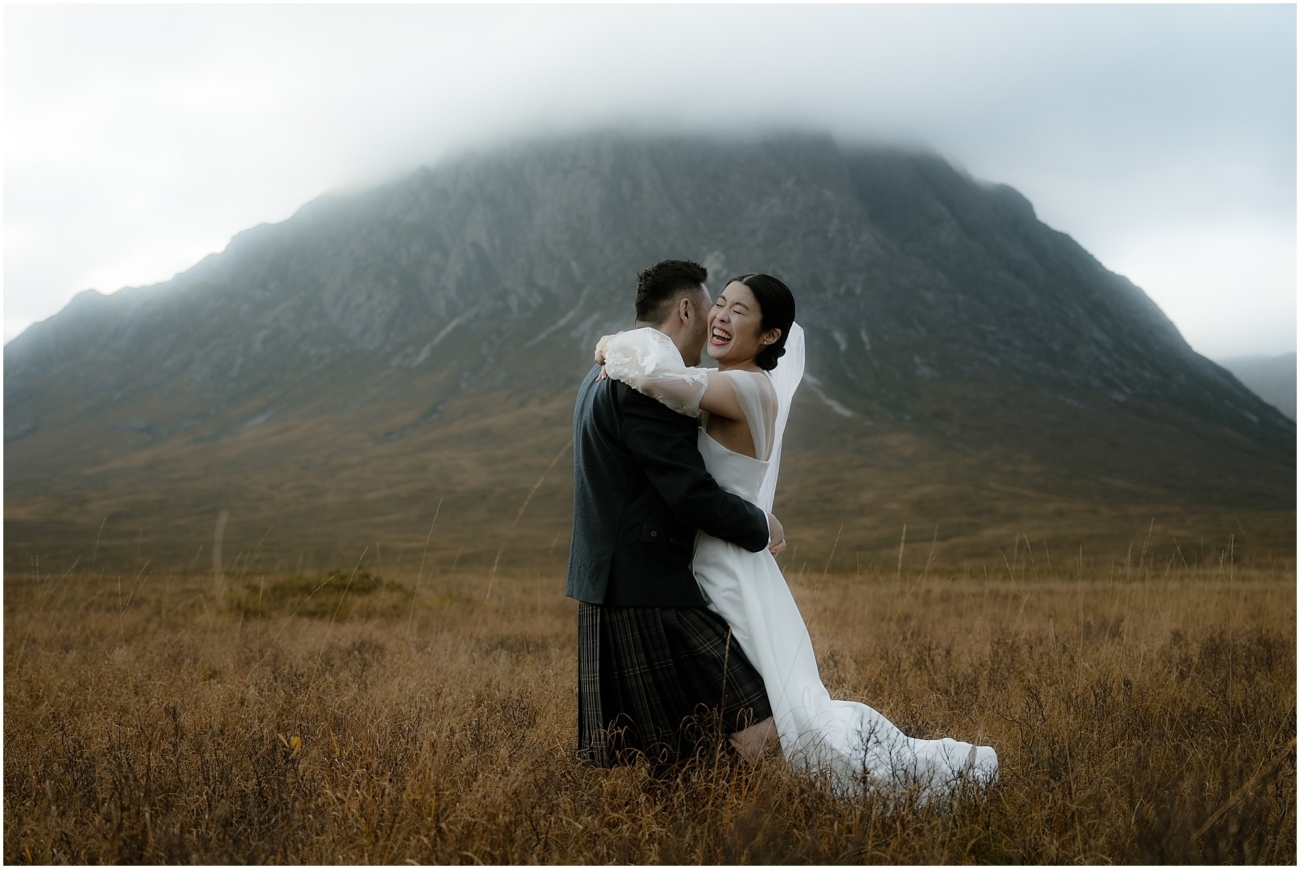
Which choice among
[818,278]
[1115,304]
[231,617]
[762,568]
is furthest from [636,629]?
[1115,304]

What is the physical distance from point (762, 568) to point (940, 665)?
3.37m

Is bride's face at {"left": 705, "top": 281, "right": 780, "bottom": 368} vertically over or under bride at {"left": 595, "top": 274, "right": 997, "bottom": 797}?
over

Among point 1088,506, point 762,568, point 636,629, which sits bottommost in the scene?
point 1088,506

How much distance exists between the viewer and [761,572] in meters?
3.48

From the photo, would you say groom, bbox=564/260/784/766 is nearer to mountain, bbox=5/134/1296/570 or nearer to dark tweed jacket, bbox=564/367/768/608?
dark tweed jacket, bbox=564/367/768/608

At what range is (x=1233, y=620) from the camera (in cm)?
801

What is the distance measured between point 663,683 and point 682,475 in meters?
0.86

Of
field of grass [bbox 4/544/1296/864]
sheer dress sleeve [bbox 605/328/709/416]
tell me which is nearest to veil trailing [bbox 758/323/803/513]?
sheer dress sleeve [bbox 605/328/709/416]

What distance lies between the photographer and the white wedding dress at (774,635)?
3238 millimetres

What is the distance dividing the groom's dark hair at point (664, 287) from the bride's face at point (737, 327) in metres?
0.13

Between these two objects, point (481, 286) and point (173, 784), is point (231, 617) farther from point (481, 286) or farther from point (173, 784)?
point (481, 286)

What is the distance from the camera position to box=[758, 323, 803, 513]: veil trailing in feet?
12.4

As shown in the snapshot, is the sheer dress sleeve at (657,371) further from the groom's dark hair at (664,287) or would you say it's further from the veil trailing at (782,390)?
the veil trailing at (782,390)

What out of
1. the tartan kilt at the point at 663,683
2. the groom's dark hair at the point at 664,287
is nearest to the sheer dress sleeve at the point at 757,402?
the groom's dark hair at the point at 664,287
